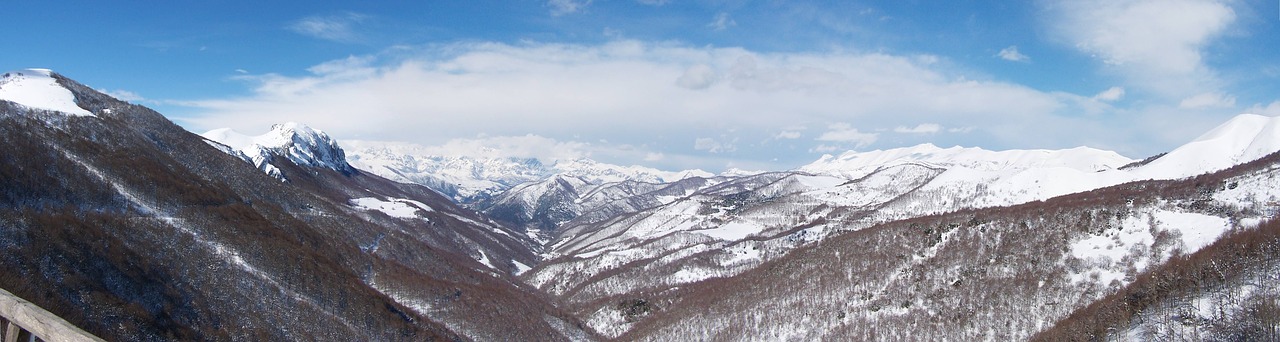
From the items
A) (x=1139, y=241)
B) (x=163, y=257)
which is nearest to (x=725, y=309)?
(x=1139, y=241)


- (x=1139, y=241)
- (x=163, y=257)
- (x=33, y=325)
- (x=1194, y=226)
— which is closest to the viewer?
(x=33, y=325)

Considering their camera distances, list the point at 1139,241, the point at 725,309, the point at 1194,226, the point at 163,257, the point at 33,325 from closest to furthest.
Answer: the point at 33,325, the point at 163,257, the point at 1194,226, the point at 1139,241, the point at 725,309

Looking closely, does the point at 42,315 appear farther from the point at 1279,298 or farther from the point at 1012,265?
the point at 1012,265

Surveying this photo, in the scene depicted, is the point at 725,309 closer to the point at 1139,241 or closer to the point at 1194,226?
the point at 1139,241

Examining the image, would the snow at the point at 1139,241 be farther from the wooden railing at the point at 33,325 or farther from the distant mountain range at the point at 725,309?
the wooden railing at the point at 33,325

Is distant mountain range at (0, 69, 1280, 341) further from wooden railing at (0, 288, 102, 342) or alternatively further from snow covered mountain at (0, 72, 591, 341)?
wooden railing at (0, 288, 102, 342)

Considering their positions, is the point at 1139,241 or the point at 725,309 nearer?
the point at 1139,241

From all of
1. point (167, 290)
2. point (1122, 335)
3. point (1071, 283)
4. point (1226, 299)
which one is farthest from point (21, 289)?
point (1071, 283)

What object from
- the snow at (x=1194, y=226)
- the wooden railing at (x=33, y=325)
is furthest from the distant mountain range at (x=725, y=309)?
the wooden railing at (x=33, y=325)

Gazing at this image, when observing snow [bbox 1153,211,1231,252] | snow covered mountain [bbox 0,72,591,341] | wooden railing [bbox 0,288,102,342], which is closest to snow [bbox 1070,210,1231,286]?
snow [bbox 1153,211,1231,252]
